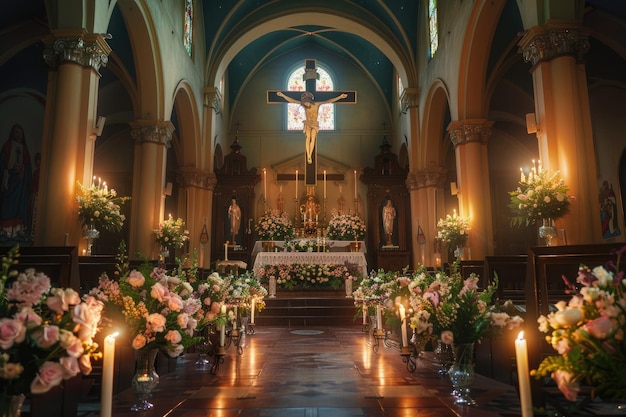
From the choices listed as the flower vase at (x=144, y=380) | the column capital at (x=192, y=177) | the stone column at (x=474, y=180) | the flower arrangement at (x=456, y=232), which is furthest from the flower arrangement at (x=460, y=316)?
the column capital at (x=192, y=177)

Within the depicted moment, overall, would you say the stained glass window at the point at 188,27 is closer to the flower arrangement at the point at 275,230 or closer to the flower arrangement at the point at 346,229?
the flower arrangement at the point at 275,230

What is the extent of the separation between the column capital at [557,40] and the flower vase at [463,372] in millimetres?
5967

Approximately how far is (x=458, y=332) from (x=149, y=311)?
214cm

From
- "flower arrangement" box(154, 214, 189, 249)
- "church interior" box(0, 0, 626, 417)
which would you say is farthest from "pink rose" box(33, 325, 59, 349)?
"flower arrangement" box(154, 214, 189, 249)

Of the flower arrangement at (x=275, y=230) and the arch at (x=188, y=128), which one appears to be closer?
the arch at (x=188, y=128)

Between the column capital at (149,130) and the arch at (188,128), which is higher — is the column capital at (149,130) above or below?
below

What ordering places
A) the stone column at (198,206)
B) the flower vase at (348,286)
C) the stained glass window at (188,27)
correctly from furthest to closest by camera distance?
the stone column at (198,206) < the stained glass window at (188,27) < the flower vase at (348,286)

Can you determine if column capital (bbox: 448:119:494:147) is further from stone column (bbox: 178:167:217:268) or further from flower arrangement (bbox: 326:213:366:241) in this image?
stone column (bbox: 178:167:217:268)

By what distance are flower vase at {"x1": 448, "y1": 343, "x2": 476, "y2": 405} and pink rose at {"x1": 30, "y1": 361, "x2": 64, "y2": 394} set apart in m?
2.63

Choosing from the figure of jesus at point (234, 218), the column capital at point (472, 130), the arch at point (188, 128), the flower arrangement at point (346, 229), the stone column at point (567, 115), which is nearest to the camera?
the stone column at point (567, 115)

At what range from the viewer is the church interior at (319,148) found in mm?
4445

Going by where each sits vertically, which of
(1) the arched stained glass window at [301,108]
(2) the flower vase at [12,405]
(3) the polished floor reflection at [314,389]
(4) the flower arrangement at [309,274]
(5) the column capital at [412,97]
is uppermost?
(1) the arched stained glass window at [301,108]

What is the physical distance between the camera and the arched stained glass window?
70.3ft

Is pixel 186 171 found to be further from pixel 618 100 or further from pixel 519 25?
pixel 618 100
